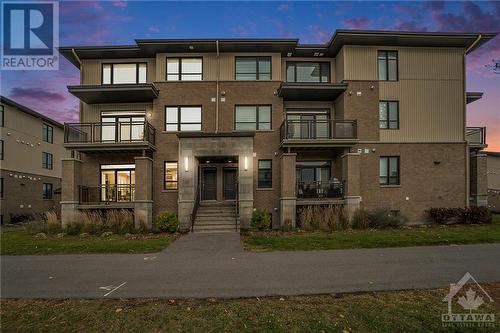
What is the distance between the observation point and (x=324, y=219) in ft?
51.9

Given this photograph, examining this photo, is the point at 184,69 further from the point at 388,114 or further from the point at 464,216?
the point at 464,216

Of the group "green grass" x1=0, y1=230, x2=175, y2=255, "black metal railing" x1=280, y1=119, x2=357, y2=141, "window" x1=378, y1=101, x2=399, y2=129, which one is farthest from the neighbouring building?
"green grass" x1=0, y1=230, x2=175, y2=255

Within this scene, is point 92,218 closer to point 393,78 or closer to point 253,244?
point 253,244

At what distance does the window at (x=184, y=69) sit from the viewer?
1891 centimetres

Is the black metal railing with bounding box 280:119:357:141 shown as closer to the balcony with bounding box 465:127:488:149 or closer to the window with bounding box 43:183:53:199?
the balcony with bounding box 465:127:488:149

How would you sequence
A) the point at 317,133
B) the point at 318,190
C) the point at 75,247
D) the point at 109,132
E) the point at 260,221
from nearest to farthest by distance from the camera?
the point at 75,247
the point at 260,221
the point at 318,190
the point at 317,133
the point at 109,132

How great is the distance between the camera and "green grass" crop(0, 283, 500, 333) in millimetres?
4617

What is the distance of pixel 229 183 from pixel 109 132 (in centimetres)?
820

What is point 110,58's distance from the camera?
1917 centimetres

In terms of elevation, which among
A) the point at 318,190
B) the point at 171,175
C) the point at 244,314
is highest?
the point at 171,175

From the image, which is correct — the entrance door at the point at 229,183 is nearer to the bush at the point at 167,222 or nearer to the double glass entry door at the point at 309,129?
the bush at the point at 167,222

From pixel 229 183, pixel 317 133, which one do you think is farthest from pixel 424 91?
pixel 229 183

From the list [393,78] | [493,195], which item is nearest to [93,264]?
[393,78]

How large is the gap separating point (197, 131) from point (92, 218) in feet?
24.9
